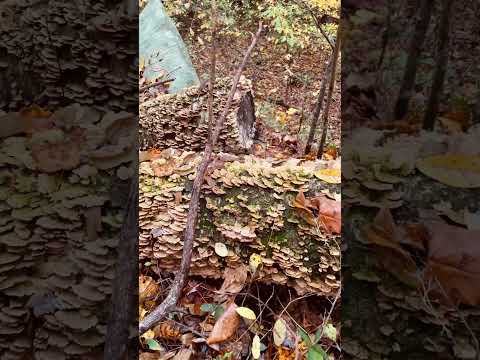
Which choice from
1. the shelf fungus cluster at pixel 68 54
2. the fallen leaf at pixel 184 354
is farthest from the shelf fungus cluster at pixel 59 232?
the fallen leaf at pixel 184 354

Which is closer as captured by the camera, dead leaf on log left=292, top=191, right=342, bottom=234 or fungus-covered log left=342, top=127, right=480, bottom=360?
fungus-covered log left=342, top=127, right=480, bottom=360

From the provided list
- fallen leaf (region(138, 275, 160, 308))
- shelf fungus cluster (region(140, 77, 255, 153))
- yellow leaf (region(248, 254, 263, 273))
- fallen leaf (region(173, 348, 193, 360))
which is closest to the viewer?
fallen leaf (region(173, 348, 193, 360))

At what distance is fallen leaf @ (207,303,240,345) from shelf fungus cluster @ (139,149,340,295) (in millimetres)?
220

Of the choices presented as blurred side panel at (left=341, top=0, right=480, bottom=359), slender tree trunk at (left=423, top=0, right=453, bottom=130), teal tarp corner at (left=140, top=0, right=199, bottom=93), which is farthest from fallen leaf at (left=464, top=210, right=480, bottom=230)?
teal tarp corner at (left=140, top=0, right=199, bottom=93)

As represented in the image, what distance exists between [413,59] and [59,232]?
6.76 ft

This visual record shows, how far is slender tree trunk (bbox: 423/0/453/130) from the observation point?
7.07 feet

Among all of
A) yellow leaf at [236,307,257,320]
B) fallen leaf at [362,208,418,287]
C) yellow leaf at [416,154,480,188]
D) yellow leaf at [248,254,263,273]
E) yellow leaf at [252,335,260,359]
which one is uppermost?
yellow leaf at [416,154,480,188]

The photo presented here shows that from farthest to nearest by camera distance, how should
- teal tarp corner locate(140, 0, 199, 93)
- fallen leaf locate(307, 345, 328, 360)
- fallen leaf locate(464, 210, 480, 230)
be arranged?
teal tarp corner locate(140, 0, 199, 93)
fallen leaf locate(307, 345, 328, 360)
fallen leaf locate(464, 210, 480, 230)

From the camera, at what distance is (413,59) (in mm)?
2268

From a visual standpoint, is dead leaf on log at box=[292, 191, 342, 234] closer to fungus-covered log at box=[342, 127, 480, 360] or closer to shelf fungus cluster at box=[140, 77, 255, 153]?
fungus-covered log at box=[342, 127, 480, 360]

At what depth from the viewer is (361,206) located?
127cm

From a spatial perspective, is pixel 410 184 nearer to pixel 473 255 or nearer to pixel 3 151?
pixel 473 255

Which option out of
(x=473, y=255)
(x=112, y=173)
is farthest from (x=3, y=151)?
(x=473, y=255)

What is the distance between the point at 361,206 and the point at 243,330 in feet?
3.19
